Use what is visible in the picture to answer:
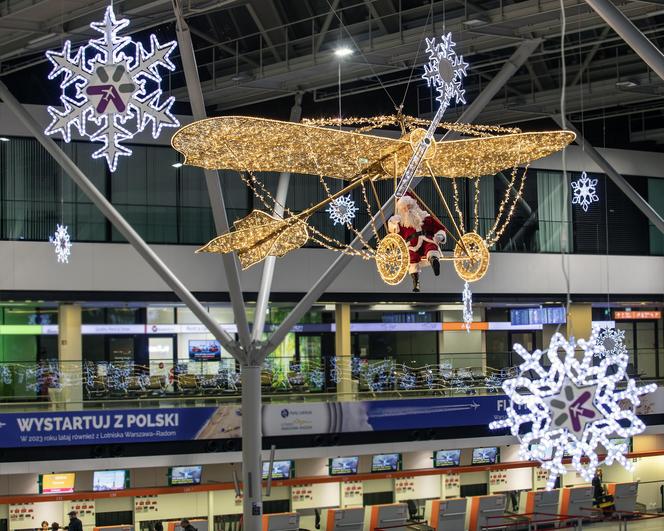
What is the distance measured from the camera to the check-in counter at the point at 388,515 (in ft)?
93.8

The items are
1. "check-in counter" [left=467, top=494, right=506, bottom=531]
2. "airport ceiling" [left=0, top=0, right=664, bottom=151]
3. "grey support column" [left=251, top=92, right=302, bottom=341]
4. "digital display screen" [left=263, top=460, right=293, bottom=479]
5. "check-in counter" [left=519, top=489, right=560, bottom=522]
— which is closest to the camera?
"airport ceiling" [left=0, top=0, right=664, bottom=151]

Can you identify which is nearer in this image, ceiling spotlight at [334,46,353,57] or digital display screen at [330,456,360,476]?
ceiling spotlight at [334,46,353,57]

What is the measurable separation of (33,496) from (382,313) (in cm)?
1465

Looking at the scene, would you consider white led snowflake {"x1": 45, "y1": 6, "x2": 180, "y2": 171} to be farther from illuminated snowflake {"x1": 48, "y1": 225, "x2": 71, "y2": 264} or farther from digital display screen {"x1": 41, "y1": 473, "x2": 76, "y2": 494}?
digital display screen {"x1": 41, "y1": 473, "x2": 76, "y2": 494}

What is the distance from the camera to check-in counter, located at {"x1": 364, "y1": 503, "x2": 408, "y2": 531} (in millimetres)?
28578

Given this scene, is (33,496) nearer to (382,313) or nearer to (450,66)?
(382,313)

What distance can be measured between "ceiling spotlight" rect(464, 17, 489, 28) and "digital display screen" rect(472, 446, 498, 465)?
1356 cm

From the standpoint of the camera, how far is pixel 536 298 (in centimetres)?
3503

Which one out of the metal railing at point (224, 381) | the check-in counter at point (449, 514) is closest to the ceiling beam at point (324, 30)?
the metal railing at point (224, 381)

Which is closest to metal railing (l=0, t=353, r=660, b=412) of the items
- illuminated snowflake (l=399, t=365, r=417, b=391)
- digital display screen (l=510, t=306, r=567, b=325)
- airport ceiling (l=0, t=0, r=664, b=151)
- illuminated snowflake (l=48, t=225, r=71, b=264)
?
illuminated snowflake (l=399, t=365, r=417, b=391)

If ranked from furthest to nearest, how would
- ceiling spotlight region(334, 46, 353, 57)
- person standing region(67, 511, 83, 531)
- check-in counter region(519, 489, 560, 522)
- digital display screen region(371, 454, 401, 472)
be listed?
check-in counter region(519, 489, 560, 522) < digital display screen region(371, 454, 401, 472) < person standing region(67, 511, 83, 531) < ceiling spotlight region(334, 46, 353, 57)

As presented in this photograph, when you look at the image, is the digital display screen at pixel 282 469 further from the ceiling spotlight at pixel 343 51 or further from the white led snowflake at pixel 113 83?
the white led snowflake at pixel 113 83

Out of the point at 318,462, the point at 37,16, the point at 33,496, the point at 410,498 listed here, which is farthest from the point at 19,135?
the point at 410,498

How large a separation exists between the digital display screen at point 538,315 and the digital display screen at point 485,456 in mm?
5577
